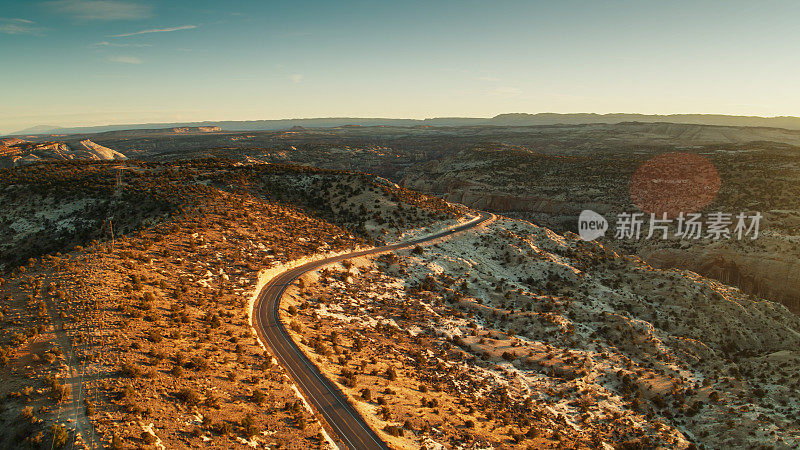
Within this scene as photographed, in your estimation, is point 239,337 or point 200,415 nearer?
point 200,415

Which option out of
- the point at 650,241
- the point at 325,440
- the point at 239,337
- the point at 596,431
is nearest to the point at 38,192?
the point at 239,337

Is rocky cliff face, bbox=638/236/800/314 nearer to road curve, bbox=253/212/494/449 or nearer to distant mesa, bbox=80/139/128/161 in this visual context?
road curve, bbox=253/212/494/449

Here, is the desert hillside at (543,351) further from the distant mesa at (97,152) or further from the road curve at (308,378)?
the distant mesa at (97,152)

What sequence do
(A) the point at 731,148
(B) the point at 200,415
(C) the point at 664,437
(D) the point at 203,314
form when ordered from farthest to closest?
(A) the point at 731,148 → (C) the point at 664,437 → (D) the point at 203,314 → (B) the point at 200,415

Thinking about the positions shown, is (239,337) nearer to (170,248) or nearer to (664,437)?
(170,248)

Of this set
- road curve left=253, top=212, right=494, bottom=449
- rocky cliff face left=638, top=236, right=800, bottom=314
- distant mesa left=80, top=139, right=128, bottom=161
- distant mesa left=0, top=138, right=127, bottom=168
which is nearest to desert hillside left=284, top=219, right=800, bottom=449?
road curve left=253, top=212, right=494, bottom=449

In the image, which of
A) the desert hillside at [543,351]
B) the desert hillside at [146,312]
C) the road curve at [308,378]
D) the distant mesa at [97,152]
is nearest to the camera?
the desert hillside at [146,312]

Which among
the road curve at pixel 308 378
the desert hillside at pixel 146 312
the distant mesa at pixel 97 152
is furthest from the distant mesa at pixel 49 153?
the road curve at pixel 308 378

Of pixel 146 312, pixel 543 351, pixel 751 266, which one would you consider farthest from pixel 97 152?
pixel 751 266
